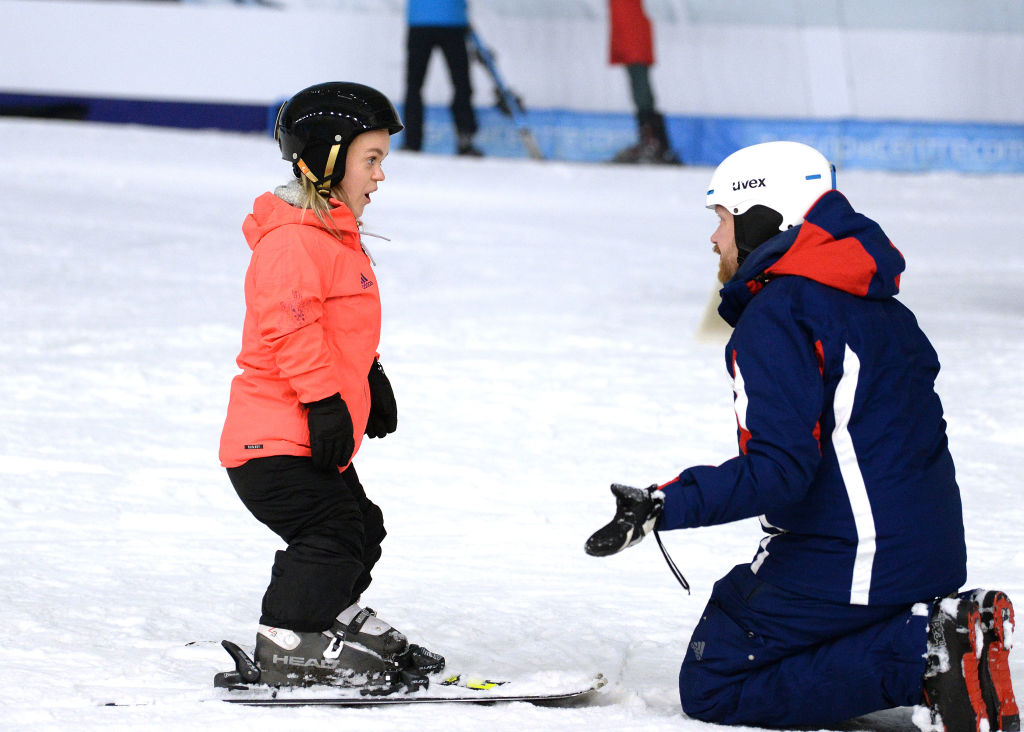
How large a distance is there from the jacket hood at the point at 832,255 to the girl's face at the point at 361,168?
0.75m

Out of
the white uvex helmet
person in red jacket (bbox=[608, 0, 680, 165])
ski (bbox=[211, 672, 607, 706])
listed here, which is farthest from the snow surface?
person in red jacket (bbox=[608, 0, 680, 165])

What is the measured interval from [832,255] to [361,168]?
93cm

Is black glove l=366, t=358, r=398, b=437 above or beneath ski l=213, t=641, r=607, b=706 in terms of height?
above

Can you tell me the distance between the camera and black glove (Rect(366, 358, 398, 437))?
2.94 meters

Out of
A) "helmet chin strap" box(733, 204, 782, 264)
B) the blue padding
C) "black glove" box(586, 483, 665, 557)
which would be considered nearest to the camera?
"black glove" box(586, 483, 665, 557)

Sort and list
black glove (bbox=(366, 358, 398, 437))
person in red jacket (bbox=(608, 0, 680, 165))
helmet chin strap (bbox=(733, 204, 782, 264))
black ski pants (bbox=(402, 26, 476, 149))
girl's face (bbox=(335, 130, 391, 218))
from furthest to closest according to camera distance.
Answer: person in red jacket (bbox=(608, 0, 680, 165)), black ski pants (bbox=(402, 26, 476, 149)), black glove (bbox=(366, 358, 398, 437)), girl's face (bbox=(335, 130, 391, 218)), helmet chin strap (bbox=(733, 204, 782, 264))

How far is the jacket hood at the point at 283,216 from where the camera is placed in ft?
8.92

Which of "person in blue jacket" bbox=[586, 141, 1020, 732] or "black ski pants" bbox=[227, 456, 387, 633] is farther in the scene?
"black ski pants" bbox=[227, 456, 387, 633]

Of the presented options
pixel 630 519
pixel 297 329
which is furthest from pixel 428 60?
pixel 630 519

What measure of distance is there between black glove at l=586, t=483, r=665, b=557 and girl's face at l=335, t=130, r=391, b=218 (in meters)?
0.82

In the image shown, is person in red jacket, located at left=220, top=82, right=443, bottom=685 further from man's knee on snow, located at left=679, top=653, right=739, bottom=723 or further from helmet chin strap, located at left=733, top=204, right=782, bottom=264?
helmet chin strap, located at left=733, top=204, right=782, bottom=264

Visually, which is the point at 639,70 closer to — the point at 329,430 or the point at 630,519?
the point at 329,430

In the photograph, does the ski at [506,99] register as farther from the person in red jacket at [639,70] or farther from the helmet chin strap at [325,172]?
the helmet chin strap at [325,172]

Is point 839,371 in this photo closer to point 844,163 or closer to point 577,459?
point 577,459
